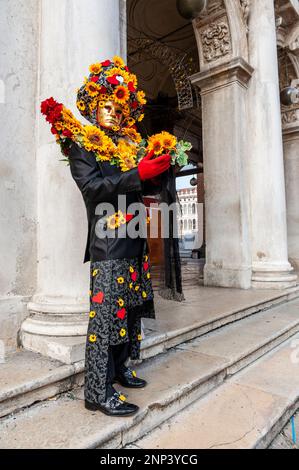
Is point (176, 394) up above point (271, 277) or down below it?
below

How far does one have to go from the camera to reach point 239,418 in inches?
81.9

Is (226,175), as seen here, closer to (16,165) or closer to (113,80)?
(16,165)

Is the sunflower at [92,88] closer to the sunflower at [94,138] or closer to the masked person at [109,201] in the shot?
the masked person at [109,201]

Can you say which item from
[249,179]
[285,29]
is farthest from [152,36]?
[249,179]

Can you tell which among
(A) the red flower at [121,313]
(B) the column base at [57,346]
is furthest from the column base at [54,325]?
(A) the red flower at [121,313]

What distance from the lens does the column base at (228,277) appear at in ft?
19.4

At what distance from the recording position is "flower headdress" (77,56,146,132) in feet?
6.23

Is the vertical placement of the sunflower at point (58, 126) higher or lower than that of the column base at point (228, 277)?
higher

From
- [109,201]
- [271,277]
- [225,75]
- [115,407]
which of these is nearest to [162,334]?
[115,407]

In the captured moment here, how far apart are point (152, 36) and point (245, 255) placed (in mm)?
7654

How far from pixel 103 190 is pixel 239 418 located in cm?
160

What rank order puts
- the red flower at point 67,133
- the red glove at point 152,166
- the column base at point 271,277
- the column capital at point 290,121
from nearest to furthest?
the red glove at point 152,166 < the red flower at point 67,133 < the column base at point 271,277 < the column capital at point 290,121

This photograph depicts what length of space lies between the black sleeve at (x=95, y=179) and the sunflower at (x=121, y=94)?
0.35m

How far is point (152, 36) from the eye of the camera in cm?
1012
